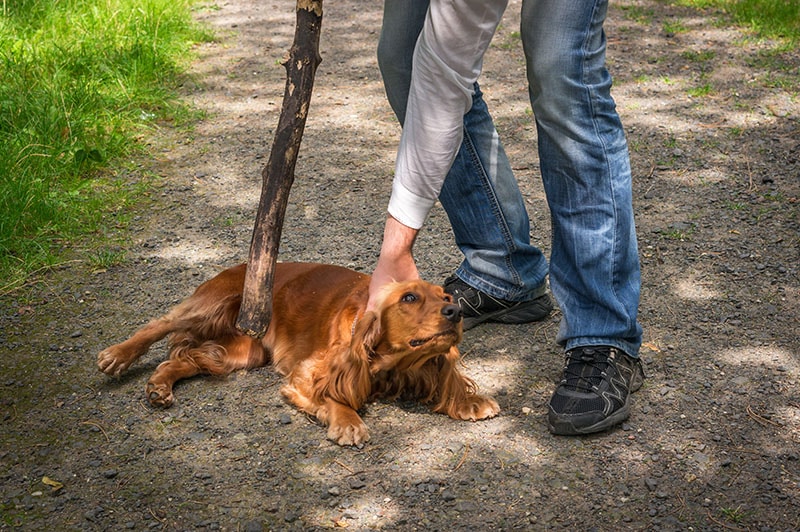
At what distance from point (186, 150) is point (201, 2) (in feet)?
11.1

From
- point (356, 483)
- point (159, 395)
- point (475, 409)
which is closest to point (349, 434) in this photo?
point (356, 483)

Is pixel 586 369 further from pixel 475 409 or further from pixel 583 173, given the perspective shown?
pixel 583 173

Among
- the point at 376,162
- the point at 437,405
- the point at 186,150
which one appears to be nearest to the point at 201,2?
the point at 186,150

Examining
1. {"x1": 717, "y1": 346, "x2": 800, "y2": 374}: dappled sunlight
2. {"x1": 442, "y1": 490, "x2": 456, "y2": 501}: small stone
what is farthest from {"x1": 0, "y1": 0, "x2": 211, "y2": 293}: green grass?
{"x1": 717, "y1": 346, "x2": 800, "y2": 374}: dappled sunlight

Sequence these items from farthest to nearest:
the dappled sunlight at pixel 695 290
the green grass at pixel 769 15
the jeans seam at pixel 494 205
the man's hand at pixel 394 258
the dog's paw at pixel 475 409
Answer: the green grass at pixel 769 15
the dappled sunlight at pixel 695 290
the jeans seam at pixel 494 205
the dog's paw at pixel 475 409
the man's hand at pixel 394 258

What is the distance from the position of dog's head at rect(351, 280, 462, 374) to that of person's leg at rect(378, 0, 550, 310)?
620mm

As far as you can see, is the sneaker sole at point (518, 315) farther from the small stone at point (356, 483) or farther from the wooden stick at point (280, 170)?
the small stone at point (356, 483)

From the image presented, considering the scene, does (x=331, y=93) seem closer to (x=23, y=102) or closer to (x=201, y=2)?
(x=23, y=102)

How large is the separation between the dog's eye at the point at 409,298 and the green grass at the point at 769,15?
5081 millimetres

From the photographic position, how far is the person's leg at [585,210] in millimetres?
2672

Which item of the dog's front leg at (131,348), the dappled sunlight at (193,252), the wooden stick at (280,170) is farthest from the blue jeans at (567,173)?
the dappled sunlight at (193,252)

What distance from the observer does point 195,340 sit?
3.39 metres

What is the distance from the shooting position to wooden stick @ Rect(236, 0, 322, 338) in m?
2.87

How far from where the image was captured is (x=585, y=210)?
288 centimetres
